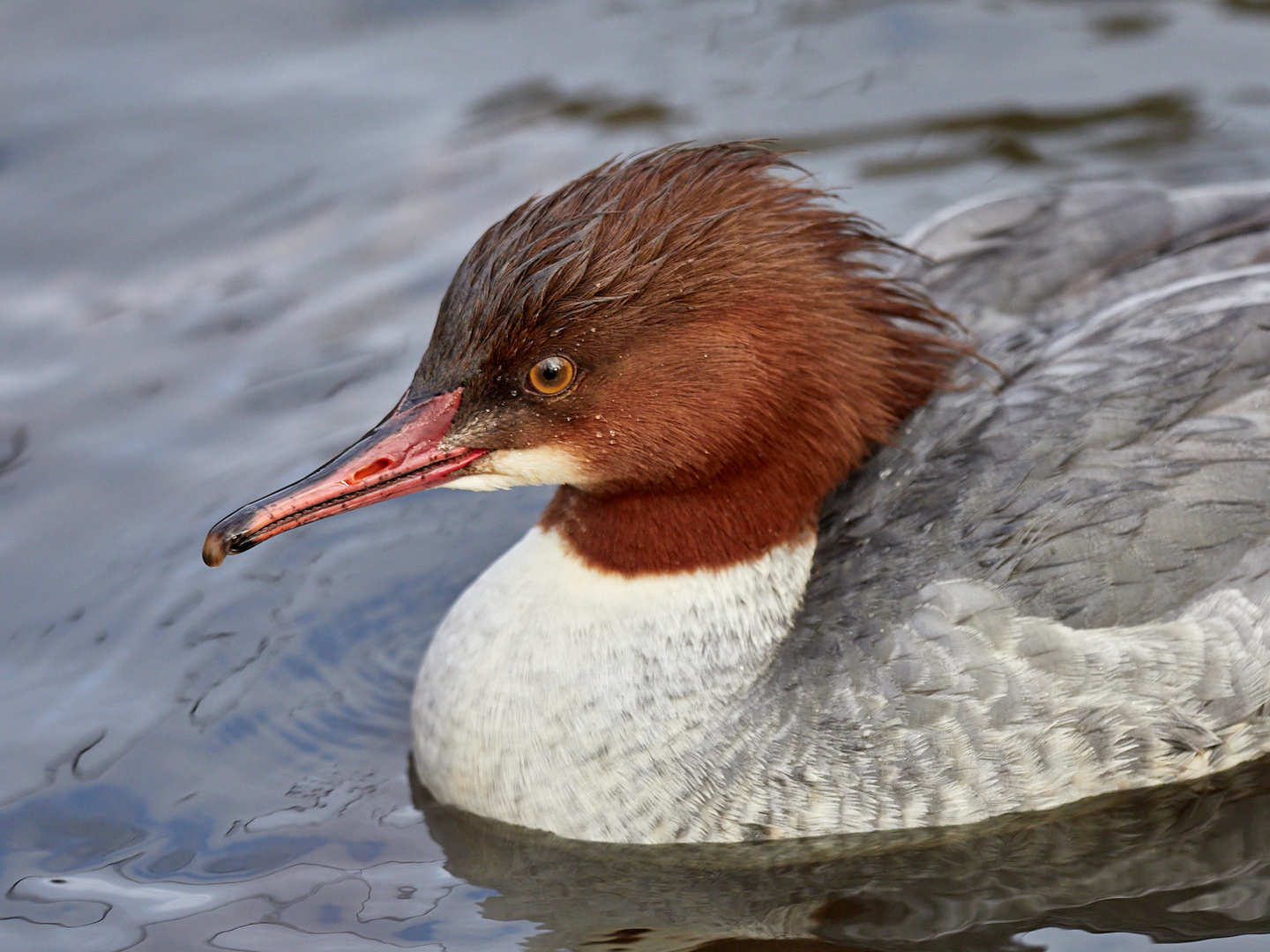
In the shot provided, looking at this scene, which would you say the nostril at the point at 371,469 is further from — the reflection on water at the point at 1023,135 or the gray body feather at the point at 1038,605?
the reflection on water at the point at 1023,135

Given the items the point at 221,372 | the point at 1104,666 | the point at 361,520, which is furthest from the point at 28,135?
the point at 1104,666

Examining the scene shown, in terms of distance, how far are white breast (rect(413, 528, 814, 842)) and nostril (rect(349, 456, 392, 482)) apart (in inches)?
25.5

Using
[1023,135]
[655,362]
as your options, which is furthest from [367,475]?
[1023,135]

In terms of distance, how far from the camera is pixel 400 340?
22.9ft

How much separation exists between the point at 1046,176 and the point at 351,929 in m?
4.68

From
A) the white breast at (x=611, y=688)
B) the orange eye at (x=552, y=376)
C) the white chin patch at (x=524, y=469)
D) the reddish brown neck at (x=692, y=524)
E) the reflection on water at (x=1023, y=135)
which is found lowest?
the white breast at (x=611, y=688)

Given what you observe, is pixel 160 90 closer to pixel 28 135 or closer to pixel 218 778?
pixel 28 135

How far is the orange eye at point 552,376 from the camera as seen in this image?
4.34 metres

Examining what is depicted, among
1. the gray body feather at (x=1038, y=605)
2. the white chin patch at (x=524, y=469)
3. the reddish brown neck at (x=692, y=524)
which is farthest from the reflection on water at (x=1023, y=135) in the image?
the white chin patch at (x=524, y=469)

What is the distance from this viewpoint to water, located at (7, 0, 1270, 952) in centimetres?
464

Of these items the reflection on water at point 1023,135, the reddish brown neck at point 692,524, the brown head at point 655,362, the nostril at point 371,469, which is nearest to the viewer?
the brown head at point 655,362

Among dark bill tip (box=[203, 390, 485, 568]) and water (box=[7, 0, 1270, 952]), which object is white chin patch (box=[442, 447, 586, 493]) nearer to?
dark bill tip (box=[203, 390, 485, 568])

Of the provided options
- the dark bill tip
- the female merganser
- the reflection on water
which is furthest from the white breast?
the reflection on water

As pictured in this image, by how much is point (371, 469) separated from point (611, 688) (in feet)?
2.94
